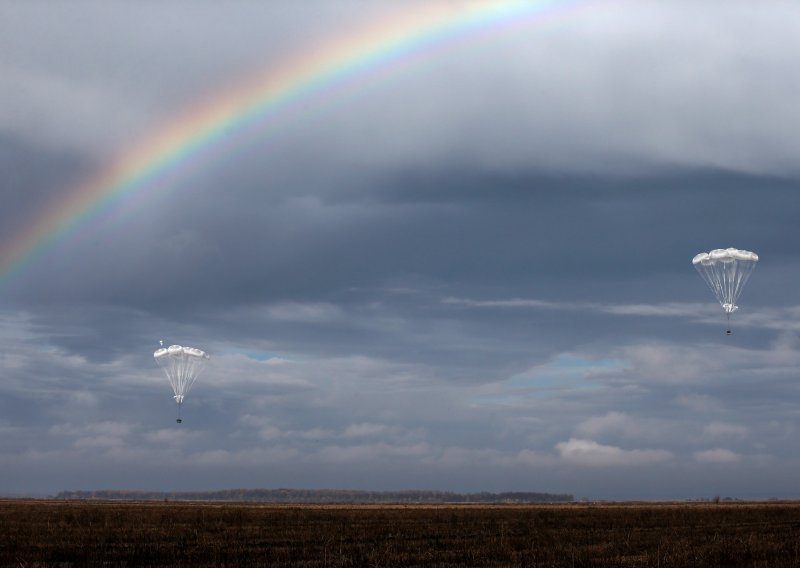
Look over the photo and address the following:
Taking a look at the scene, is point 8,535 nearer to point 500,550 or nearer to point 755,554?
point 500,550

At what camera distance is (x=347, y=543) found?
47.0 meters

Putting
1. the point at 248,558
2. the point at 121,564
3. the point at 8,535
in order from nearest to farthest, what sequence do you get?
the point at 121,564 < the point at 248,558 < the point at 8,535

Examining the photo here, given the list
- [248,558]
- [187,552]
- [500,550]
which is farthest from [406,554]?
[187,552]

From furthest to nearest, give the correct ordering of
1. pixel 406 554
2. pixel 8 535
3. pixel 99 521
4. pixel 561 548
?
pixel 99 521 → pixel 8 535 → pixel 561 548 → pixel 406 554

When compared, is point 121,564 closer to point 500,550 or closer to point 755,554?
point 500,550

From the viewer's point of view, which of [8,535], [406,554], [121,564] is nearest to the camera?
[121,564]

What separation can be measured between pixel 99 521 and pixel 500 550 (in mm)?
40823

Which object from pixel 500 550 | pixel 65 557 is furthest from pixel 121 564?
pixel 500 550

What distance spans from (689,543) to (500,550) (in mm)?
12484

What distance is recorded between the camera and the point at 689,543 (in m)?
A: 47.8

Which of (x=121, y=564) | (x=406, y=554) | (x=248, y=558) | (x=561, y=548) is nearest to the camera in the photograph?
(x=121, y=564)

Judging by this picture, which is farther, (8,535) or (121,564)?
(8,535)

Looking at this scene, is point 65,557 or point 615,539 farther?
point 615,539

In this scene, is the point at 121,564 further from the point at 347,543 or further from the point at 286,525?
the point at 286,525
